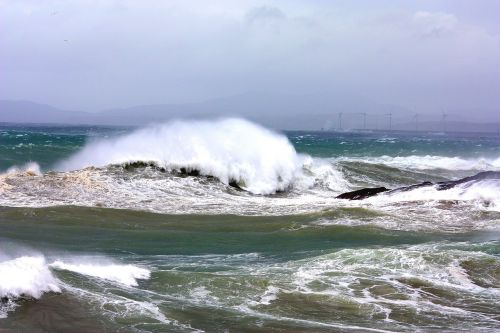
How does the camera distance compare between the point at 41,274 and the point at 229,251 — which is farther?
the point at 229,251

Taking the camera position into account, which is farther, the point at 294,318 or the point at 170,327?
the point at 294,318

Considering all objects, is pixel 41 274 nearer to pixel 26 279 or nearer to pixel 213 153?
pixel 26 279

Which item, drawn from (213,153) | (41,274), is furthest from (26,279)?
(213,153)

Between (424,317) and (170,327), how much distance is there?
11.4 ft

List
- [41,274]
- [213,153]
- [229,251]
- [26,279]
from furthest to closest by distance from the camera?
[213,153] → [229,251] → [41,274] → [26,279]

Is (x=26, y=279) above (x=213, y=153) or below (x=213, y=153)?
below

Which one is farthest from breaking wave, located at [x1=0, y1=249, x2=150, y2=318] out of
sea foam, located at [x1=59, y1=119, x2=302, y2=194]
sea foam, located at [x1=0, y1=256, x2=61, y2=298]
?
sea foam, located at [x1=59, y1=119, x2=302, y2=194]

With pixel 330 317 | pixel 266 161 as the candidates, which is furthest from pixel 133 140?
pixel 330 317

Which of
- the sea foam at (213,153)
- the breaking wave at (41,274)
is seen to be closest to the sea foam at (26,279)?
the breaking wave at (41,274)

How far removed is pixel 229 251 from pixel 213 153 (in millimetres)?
15542

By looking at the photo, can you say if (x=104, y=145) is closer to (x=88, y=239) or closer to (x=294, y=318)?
(x=88, y=239)

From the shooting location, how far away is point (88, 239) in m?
15.6

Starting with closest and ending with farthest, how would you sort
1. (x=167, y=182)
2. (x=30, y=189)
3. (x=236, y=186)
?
(x=30, y=189), (x=167, y=182), (x=236, y=186)

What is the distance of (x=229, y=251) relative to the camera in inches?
573
